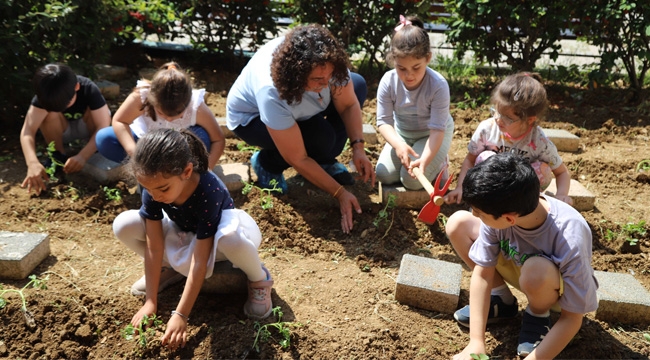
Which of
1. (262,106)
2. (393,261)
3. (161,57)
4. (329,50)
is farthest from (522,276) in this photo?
(161,57)

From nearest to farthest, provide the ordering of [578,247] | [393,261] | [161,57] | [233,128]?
[578,247] < [393,261] < [233,128] < [161,57]

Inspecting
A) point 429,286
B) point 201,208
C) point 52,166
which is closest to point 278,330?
point 201,208

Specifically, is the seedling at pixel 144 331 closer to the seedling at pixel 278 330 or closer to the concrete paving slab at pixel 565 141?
the seedling at pixel 278 330

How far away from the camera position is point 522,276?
242 centimetres

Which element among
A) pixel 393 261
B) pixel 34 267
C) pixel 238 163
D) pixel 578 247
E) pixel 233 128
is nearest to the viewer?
pixel 578 247

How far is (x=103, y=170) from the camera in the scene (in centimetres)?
411

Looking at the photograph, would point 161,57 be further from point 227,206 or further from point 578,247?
point 578,247

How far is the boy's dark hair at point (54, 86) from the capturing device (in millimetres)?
3885

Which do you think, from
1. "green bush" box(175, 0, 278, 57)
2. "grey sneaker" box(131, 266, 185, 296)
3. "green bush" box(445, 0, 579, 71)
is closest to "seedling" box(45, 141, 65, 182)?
"grey sneaker" box(131, 266, 185, 296)

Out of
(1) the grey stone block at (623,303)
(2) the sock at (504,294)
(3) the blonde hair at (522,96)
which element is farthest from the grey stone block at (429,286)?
(3) the blonde hair at (522,96)

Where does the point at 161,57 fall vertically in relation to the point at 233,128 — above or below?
below

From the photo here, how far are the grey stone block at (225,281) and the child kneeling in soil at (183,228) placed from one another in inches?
2.0

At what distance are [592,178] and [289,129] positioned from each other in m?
2.31

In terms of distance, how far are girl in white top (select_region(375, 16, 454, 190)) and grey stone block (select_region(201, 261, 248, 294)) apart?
1173 mm
